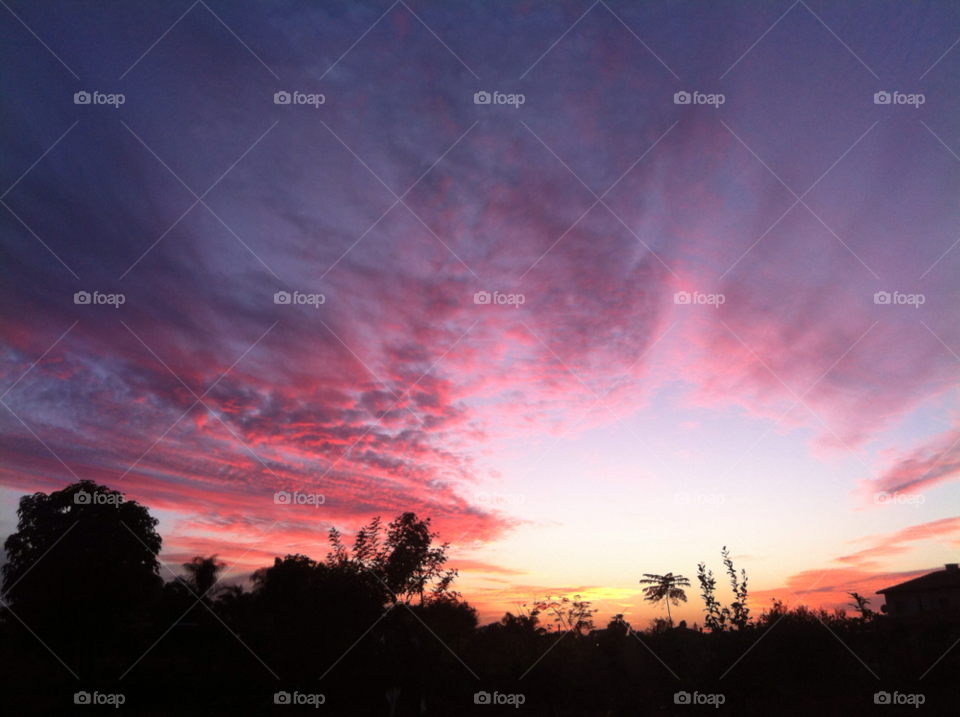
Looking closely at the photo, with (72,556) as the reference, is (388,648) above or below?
below

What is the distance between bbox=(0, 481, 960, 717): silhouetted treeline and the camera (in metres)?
18.4

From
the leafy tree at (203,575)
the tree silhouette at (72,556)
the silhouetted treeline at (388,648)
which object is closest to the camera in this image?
the silhouetted treeline at (388,648)

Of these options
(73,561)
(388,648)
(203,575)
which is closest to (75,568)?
(73,561)

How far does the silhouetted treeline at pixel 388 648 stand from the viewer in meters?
18.4

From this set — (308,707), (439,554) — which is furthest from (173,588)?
(439,554)

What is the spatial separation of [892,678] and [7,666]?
4110 cm

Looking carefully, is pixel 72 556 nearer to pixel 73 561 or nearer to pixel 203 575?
pixel 73 561

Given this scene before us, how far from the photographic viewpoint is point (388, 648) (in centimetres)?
1839

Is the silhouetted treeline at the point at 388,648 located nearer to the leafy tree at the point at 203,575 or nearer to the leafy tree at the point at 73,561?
the leafy tree at the point at 73,561

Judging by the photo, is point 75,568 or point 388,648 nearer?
point 388,648

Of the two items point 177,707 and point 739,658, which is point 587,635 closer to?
point 739,658

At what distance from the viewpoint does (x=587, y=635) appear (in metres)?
23.5

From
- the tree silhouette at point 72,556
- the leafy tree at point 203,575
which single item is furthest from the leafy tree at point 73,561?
the leafy tree at point 203,575

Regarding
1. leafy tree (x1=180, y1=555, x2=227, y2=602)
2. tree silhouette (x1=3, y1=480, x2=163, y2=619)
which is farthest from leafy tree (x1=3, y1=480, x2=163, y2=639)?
leafy tree (x1=180, y1=555, x2=227, y2=602)
